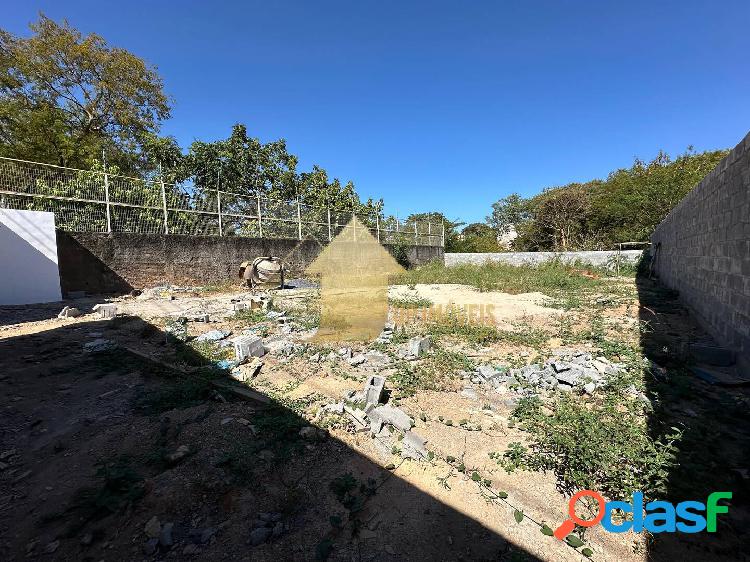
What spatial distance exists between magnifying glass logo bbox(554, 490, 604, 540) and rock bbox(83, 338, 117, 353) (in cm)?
547

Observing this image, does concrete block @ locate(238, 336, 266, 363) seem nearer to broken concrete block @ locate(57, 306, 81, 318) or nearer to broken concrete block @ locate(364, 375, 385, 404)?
broken concrete block @ locate(364, 375, 385, 404)

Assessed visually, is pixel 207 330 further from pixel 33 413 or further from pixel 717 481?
pixel 717 481

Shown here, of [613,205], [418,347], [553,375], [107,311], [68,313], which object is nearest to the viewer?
[553,375]

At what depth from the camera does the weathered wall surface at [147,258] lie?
875 cm

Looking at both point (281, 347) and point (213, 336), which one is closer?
point (281, 347)

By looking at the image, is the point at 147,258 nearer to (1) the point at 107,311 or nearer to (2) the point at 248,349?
(1) the point at 107,311

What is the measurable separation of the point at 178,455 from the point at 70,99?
75.8ft

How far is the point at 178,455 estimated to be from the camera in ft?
7.42

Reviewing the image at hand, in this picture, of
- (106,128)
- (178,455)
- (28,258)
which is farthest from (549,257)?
(106,128)

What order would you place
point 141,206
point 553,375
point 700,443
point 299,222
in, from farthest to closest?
1. point 299,222
2. point 141,206
3. point 553,375
4. point 700,443

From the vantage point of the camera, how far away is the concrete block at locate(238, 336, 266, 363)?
4.27 m

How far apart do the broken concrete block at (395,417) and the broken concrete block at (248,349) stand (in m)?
2.21

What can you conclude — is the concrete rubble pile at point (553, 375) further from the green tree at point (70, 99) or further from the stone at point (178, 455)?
the green tree at point (70, 99)

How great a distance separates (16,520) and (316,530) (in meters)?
1.66
